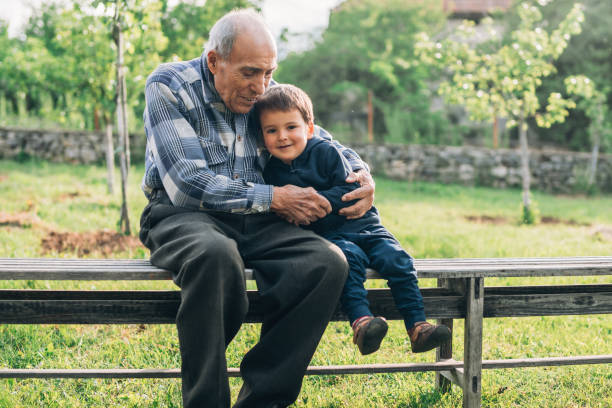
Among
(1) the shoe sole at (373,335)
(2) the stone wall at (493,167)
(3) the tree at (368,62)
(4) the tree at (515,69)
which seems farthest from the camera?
(3) the tree at (368,62)

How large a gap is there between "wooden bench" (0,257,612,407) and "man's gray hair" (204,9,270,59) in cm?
102

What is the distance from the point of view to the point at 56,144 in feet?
43.4

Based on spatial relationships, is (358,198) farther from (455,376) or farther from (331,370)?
(455,376)

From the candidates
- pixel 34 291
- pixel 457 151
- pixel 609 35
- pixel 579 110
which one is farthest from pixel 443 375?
pixel 609 35

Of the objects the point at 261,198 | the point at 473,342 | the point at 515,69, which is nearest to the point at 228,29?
the point at 261,198

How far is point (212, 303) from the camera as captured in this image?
2227 millimetres

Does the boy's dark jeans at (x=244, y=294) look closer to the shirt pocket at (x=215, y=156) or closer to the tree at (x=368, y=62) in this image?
the shirt pocket at (x=215, y=156)

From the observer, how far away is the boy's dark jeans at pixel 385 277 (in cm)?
253

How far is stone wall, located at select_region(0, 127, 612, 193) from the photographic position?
13156 millimetres

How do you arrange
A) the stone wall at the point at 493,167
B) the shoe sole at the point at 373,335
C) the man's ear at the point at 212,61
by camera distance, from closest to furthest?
the shoe sole at the point at 373,335, the man's ear at the point at 212,61, the stone wall at the point at 493,167

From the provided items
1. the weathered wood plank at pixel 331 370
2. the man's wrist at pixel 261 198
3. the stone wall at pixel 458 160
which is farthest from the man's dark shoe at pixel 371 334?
the stone wall at pixel 458 160

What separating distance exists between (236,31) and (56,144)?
38.9 feet

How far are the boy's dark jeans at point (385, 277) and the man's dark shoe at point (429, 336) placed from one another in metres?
0.08

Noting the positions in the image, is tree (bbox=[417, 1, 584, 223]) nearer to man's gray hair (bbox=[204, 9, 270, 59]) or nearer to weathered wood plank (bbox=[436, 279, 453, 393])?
weathered wood plank (bbox=[436, 279, 453, 393])
